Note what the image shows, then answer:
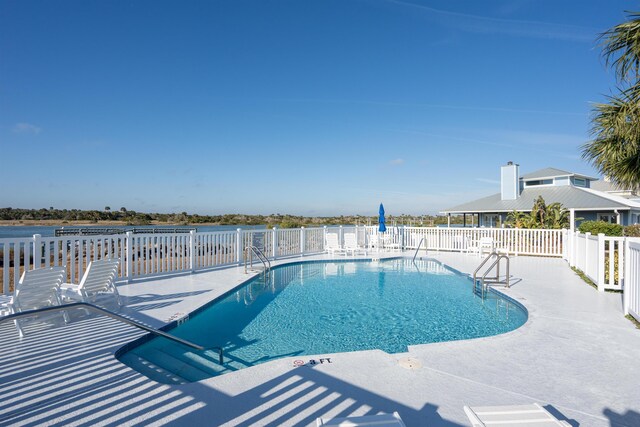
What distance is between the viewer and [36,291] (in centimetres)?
450

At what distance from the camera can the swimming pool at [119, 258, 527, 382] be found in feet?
13.2

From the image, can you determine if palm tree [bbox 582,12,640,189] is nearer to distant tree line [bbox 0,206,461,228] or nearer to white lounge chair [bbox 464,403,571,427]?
white lounge chair [bbox 464,403,571,427]

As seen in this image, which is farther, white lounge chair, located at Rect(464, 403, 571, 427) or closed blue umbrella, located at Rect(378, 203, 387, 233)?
closed blue umbrella, located at Rect(378, 203, 387, 233)

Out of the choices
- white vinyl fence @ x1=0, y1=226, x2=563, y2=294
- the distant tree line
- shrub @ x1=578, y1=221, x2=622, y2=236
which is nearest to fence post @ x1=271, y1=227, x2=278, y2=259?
white vinyl fence @ x1=0, y1=226, x2=563, y2=294

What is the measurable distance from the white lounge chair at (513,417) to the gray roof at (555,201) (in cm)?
1892

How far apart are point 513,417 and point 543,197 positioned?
21.8 meters

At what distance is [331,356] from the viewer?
356cm

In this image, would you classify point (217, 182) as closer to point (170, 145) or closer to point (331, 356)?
point (170, 145)

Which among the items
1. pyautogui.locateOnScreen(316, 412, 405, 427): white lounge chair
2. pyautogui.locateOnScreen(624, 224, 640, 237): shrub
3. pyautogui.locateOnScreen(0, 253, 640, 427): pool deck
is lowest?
pyautogui.locateOnScreen(0, 253, 640, 427): pool deck

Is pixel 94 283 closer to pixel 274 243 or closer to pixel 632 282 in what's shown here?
pixel 274 243

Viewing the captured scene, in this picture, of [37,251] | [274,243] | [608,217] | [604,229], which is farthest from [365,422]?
[608,217]

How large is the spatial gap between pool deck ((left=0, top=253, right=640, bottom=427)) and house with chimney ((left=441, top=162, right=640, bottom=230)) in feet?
56.4

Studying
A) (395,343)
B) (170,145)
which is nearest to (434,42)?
(395,343)

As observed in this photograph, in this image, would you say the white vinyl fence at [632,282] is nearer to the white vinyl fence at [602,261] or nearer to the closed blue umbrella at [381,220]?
the white vinyl fence at [602,261]
